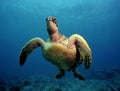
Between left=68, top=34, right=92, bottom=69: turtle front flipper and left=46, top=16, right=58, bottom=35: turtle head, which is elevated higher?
left=46, top=16, right=58, bottom=35: turtle head

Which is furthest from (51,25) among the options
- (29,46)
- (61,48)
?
(29,46)

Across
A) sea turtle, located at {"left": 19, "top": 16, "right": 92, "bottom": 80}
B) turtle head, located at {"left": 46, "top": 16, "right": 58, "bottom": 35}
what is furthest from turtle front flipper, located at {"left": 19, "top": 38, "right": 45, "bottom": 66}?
turtle head, located at {"left": 46, "top": 16, "right": 58, "bottom": 35}

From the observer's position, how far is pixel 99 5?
4106 cm

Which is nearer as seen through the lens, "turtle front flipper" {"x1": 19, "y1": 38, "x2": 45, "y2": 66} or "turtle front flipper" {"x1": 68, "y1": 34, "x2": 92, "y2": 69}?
"turtle front flipper" {"x1": 68, "y1": 34, "x2": 92, "y2": 69}

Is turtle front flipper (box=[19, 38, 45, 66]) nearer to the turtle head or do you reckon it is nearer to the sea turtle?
the sea turtle

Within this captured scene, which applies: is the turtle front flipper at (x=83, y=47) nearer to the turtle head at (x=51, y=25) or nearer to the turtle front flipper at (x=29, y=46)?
the turtle head at (x=51, y=25)

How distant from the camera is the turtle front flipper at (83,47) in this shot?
4367mm

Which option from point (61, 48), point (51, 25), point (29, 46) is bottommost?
point (61, 48)

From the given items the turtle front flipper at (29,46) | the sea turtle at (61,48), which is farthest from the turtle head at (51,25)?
the turtle front flipper at (29,46)

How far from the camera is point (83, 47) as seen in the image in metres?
4.51

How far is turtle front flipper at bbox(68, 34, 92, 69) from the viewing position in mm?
4367

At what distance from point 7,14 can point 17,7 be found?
8.39m

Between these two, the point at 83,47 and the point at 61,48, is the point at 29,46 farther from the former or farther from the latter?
the point at 83,47

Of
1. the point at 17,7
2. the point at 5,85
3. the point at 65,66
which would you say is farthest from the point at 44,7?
the point at 65,66
